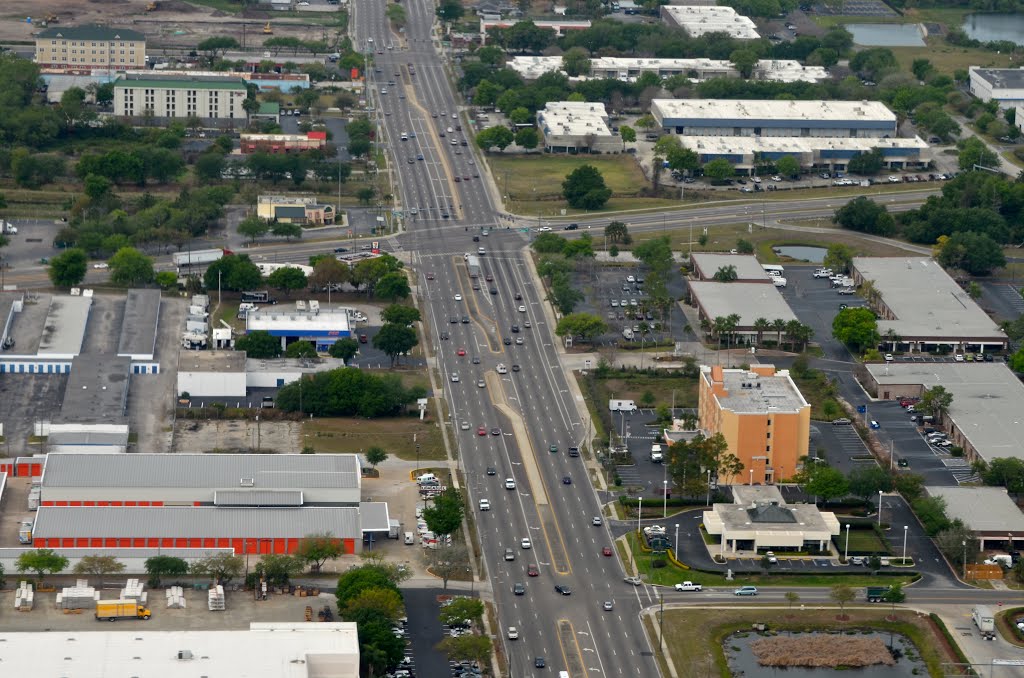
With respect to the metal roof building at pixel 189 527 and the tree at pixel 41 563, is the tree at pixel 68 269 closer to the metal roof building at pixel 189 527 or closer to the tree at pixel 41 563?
the metal roof building at pixel 189 527

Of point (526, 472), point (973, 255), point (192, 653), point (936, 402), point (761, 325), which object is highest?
point (192, 653)

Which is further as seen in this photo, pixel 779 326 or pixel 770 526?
pixel 779 326

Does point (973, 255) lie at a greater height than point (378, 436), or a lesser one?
greater

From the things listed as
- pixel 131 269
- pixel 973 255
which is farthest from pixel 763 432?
pixel 131 269

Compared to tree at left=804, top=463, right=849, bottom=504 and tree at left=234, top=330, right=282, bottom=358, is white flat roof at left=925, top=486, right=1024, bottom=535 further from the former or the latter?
tree at left=234, top=330, right=282, bottom=358

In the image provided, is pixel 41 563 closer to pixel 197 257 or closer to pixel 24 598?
pixel 24 598

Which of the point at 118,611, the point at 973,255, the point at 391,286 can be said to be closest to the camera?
the point at 118,611

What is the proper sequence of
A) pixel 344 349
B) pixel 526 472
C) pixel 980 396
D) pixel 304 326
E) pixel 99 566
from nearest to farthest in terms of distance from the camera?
pixel 99 566 → pixel 526 472 → pixel 980 396 → pixel 344 349 → pixel 304 326
